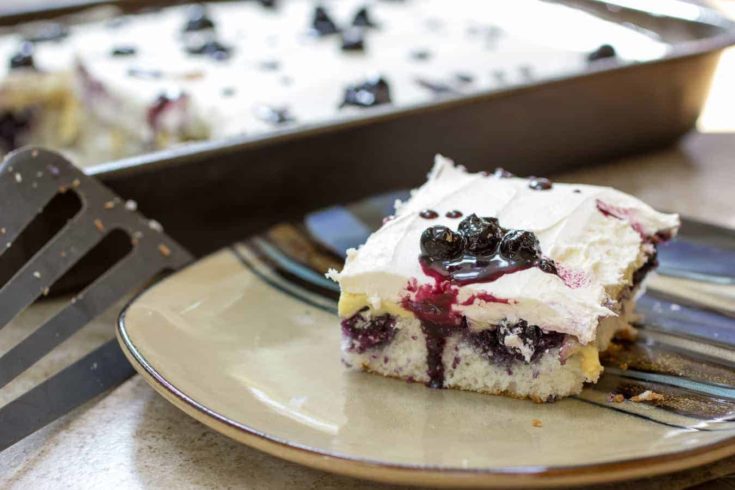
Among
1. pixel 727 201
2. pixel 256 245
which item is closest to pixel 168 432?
pixel 256 245

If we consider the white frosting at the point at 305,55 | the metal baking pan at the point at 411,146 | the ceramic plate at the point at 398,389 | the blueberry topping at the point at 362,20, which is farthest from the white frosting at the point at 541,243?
the blueberry topping at the point at 362,20

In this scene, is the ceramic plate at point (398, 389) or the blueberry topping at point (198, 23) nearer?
the ceramic plate at point (398, 389)

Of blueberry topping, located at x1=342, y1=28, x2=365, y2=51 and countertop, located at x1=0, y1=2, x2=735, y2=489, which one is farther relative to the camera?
blueberry topping, located at x1=342, y1=28, x2=365, y2=51

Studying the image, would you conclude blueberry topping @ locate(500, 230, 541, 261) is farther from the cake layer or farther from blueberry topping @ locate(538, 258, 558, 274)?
the cake layer

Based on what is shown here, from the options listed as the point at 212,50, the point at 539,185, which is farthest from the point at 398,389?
the point at 212,50

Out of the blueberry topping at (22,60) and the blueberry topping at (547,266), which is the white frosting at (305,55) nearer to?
the blueberry topping at (22,60)

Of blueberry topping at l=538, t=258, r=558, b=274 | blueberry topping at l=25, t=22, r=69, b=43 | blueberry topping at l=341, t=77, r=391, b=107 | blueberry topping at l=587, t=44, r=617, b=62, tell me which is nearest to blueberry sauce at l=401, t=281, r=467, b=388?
blueberry topping at l=538, t=258, r=558, b=274
